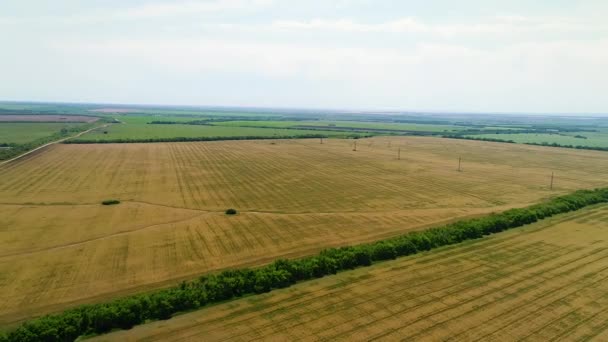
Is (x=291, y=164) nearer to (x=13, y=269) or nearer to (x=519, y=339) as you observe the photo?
(x=13, y=269)

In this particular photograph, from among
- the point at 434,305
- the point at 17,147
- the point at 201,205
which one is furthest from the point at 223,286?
the point at 17,147

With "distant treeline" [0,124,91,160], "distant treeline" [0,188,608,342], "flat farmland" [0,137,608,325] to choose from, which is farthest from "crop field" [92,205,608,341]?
"distant treeline" [0,124,91,160]

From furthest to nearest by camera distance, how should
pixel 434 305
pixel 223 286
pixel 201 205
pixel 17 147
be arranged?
pixel 17 147
pixel 201 205
pixel 223 286
pixel 434 305

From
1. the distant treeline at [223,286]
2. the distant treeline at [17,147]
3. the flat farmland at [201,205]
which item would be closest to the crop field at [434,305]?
the distant treeline at [223,286]

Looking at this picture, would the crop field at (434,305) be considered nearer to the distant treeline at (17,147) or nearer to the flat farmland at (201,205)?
the flat farmland at (201,205)

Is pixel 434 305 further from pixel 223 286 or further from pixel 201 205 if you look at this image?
pixel 201 205

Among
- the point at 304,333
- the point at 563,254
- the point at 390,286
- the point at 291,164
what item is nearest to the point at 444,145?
the point at 291,164
